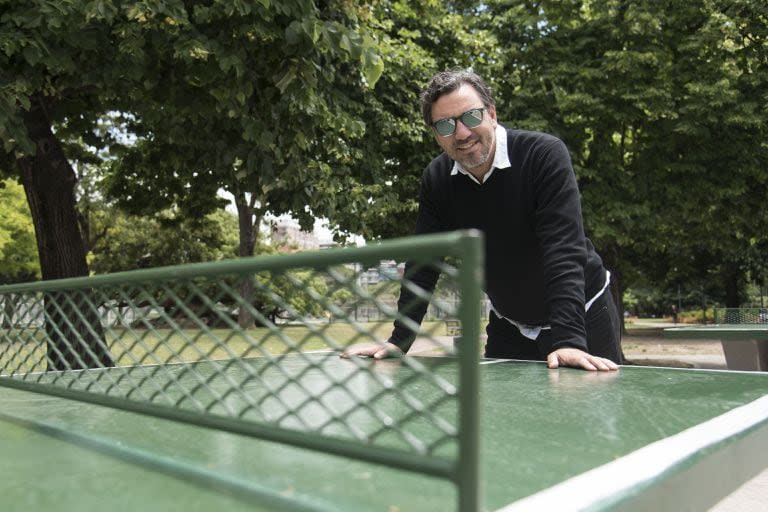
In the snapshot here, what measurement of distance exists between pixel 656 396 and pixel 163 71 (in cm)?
561

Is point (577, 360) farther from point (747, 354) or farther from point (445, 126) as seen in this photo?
point (747, 354)

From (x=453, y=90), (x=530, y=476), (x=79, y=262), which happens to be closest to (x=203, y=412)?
(x=530, y=476)

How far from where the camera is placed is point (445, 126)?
3047 mm

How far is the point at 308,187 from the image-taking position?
775 centimetres

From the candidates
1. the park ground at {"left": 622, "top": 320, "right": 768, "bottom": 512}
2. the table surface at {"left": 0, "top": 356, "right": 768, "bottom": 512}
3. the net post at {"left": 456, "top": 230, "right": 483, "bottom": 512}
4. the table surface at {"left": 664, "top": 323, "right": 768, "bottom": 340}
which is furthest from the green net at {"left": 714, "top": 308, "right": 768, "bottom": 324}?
the net post at {"left": 456, "top": 230, "right": 483, "bottom": 512}

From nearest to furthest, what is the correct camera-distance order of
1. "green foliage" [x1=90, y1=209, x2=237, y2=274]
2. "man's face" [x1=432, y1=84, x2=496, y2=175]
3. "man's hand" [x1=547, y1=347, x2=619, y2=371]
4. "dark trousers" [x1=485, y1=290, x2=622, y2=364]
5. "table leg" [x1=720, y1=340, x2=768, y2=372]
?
"man's hand" [x1=547, y1=347, x2=619, y2=371]
"man's face" [x1=432, y1=84, x2=496, y2=175]
"dark trousers" [x1=485, y1=290, x2=622, y2=364]
"table leg" [x1=720, y1=340, x2=768, y2=372]
"green foliage" [x1=90, y1=209, x2=237, y2=274]

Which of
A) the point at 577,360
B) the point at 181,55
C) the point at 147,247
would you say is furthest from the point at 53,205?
the point at 147,247

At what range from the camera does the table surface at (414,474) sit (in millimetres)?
1108

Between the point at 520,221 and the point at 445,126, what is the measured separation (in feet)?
1.88

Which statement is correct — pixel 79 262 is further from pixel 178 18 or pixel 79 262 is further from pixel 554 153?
pixel 554 153

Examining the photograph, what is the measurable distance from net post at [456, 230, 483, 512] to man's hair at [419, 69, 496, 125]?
2205 mm

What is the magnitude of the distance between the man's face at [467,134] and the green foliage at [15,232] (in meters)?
25.0

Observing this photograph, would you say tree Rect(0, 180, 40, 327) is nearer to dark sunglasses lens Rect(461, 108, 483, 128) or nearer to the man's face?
the man's face

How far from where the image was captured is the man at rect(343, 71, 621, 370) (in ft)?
9.58
